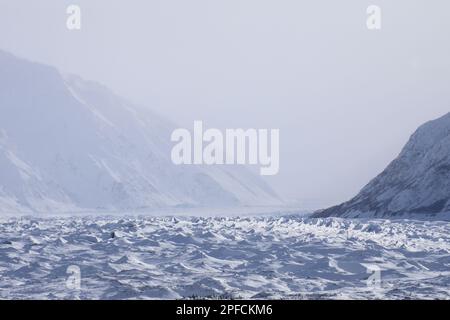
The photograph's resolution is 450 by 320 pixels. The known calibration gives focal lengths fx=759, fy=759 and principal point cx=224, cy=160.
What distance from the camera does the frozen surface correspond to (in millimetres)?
19219

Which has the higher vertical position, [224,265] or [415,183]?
[415,183]

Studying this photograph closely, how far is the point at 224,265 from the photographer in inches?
965

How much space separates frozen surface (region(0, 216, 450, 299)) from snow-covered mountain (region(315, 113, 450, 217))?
2767cm

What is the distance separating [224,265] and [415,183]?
45.7 meters

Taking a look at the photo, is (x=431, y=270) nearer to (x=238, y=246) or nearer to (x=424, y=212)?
(x=238, y=246)

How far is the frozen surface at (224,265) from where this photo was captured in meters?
19.2

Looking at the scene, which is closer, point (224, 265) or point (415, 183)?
point (224, 265)

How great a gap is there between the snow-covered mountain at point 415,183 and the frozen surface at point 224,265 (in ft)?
90.8

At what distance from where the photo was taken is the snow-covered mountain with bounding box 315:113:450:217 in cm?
6219

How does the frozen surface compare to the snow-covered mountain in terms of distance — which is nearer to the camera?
the frozen surface
